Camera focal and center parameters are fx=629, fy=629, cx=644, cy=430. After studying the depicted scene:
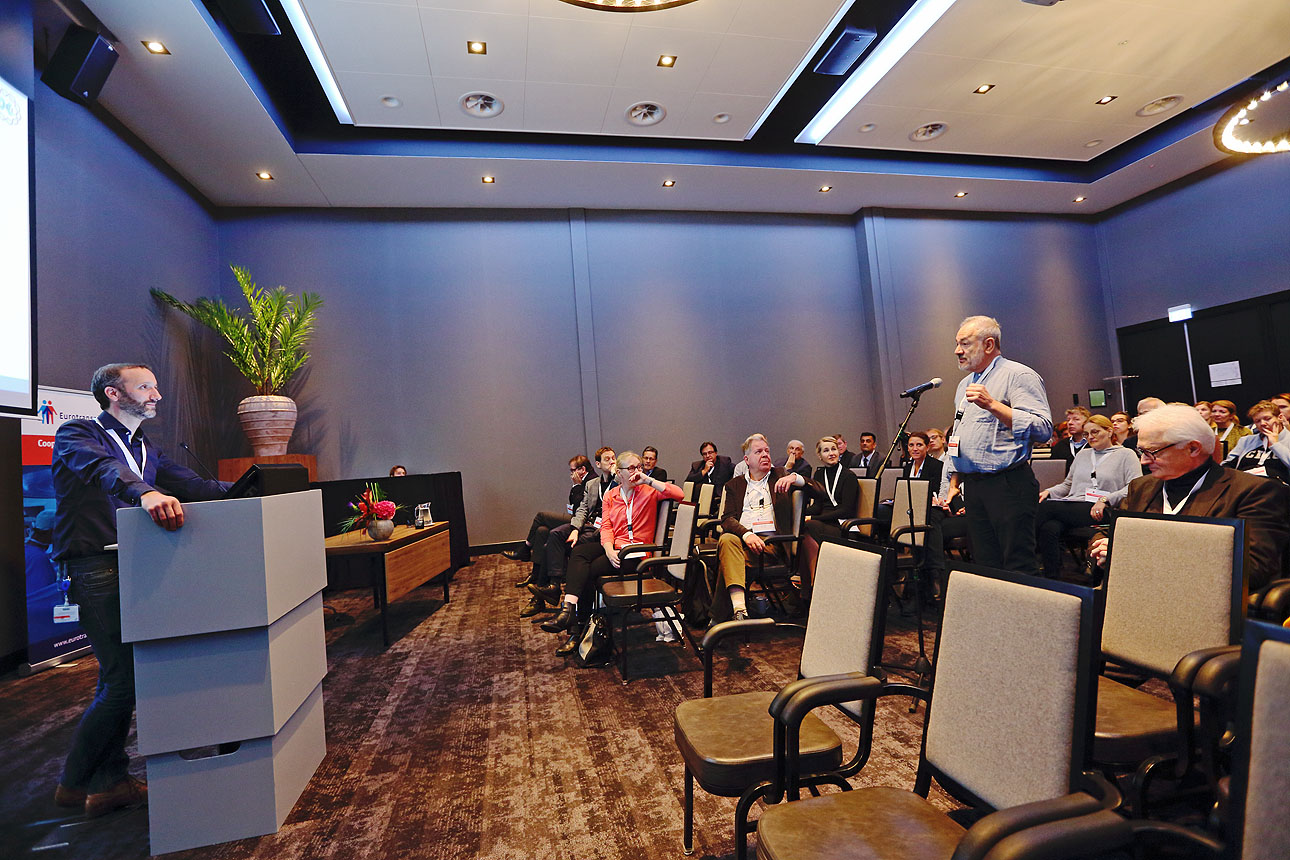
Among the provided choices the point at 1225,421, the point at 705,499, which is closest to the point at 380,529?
the point at 705,499

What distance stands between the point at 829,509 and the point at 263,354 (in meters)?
5.58

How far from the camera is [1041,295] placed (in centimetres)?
891

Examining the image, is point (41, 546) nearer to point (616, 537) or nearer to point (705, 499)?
point (616, 537)

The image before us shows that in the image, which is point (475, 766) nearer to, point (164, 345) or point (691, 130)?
point (164, 345)

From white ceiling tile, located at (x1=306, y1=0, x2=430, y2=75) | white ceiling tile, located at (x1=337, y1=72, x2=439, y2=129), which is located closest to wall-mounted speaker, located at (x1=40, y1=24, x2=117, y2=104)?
white ceiling tile, located at (x1=306, y1=0, x2=430, y2=75)

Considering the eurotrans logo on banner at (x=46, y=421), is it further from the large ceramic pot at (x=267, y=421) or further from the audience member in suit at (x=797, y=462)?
the audience member in suit at (x=797, y=462)

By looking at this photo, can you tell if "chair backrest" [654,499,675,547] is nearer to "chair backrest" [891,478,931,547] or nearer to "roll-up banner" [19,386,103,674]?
Answer: "chair backrest" [891,478,931,547]

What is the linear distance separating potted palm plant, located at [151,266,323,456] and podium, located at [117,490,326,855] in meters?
4.65

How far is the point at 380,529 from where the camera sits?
415 cm

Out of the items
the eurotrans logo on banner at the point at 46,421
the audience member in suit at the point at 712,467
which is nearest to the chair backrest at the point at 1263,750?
the eurotrans logo on banner at the point at 46,421

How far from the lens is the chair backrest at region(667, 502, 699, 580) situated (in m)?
3.45

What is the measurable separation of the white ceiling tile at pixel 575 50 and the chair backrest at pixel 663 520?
3.57 meters

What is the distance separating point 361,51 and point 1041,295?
8.85 metres

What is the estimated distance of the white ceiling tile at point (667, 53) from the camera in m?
4.86
